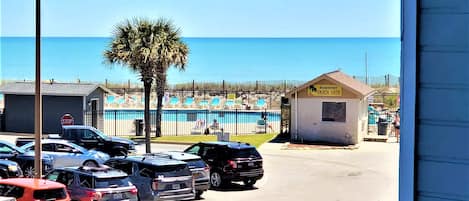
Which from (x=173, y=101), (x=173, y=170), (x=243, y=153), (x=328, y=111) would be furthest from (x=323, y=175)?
(x=173, y=101)

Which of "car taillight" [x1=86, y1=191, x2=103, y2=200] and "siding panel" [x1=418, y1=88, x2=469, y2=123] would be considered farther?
"car taillight" [x1=86, y1=191, x2=103, y2=200]

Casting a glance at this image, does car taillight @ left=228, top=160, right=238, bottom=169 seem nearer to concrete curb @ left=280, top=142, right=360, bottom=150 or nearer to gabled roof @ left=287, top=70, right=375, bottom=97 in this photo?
concrete curb @ left=280, top=142, right=360, bottom=150

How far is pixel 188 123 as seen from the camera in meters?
44.5

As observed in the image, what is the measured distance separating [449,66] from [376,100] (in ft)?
190

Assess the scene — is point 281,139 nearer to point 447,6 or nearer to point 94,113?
point 94,113

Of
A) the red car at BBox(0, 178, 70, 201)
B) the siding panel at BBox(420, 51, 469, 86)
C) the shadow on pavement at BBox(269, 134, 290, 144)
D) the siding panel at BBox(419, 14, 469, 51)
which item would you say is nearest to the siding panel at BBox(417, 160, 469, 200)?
the siding panel at BBox(420, 51, 469, 86)

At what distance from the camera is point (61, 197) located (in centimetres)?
1402

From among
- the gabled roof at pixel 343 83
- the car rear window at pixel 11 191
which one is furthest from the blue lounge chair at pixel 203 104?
the car rear window at pixel 11 191

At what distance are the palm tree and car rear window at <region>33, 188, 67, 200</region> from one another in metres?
13.6

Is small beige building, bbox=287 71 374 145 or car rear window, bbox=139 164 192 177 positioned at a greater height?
small beige building, bbox=287 71 374 145

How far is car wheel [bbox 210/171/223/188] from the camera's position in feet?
68.7

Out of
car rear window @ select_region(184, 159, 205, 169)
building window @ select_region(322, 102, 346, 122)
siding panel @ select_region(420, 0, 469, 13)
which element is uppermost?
siding panel @ select_region(420, 0, 469, 13)

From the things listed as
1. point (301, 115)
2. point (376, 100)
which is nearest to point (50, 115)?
point (301, 115)

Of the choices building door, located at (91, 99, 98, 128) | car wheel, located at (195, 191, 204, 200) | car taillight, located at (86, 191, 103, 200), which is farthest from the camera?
building door, located at (91, 99, 98, 128)
